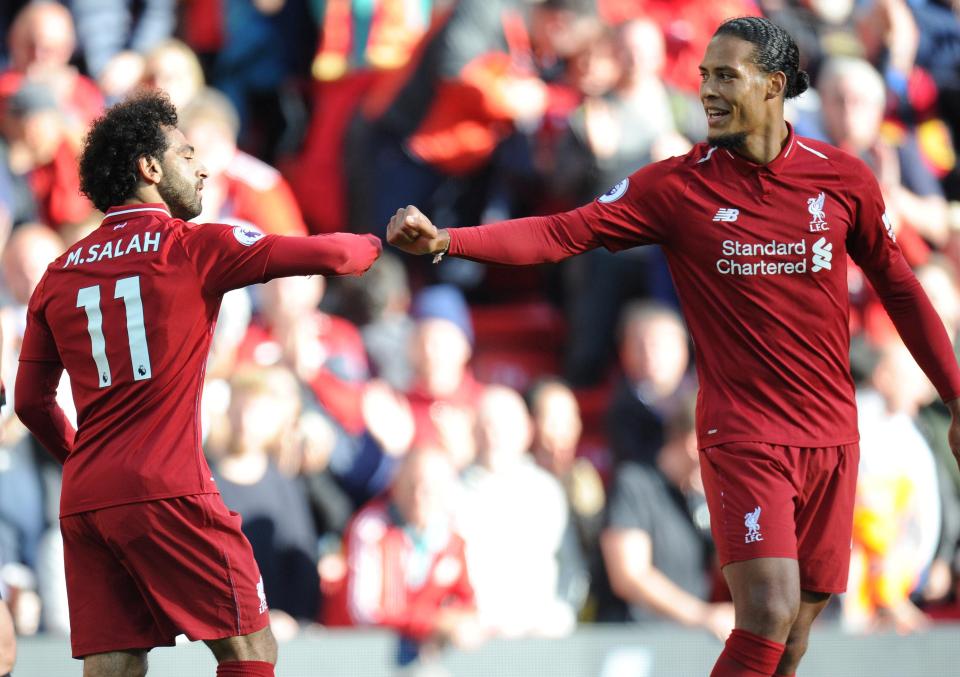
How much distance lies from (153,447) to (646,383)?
357 cm

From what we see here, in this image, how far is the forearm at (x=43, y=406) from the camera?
4.51 m

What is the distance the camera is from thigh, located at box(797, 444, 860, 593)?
14.7 feet

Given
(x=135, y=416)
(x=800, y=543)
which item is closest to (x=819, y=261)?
(x=800, y=543)

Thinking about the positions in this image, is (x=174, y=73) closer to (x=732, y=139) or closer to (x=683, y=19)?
(x=683, y=19)

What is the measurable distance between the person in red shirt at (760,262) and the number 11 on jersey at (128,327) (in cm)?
78

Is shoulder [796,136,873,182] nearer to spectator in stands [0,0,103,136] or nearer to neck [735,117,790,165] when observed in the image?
neck [735,117,790,165]

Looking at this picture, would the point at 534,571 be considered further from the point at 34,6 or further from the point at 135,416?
the point at 34,6

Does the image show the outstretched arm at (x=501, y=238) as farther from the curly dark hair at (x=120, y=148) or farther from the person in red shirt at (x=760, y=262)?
the curly dark hair at (x=120, y=148)

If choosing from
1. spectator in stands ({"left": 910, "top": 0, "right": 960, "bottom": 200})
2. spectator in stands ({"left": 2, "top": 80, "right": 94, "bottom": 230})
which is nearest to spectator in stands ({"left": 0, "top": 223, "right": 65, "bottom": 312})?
spectator in stands ({"left": 2, "top": 80, "right": 94, "bottom": 230})

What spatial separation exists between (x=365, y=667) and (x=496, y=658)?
0.57 meters

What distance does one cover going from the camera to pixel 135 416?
4.20 metres

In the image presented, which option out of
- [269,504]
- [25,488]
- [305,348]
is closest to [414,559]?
[269,504]

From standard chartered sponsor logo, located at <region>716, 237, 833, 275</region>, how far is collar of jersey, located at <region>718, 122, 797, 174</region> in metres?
0.24

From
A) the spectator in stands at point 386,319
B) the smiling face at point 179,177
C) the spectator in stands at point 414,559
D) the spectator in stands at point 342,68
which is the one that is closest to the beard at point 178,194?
the smiling face at point 179,177
